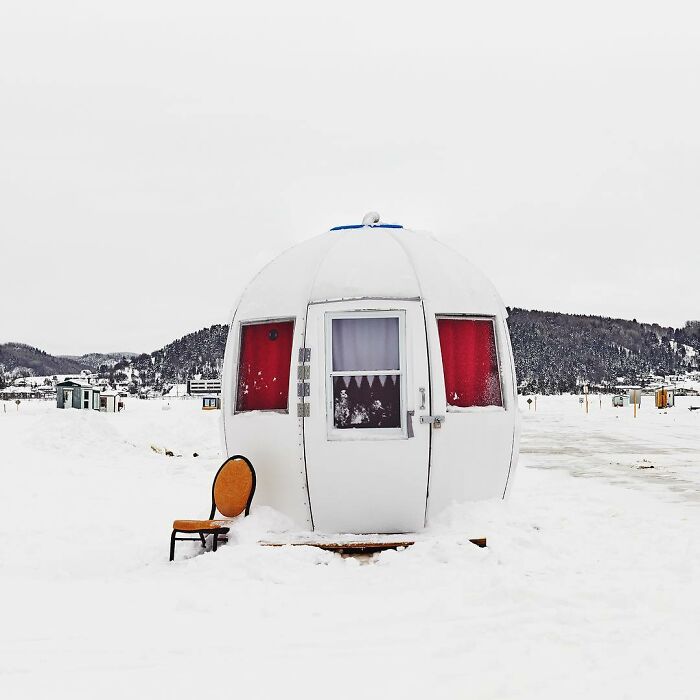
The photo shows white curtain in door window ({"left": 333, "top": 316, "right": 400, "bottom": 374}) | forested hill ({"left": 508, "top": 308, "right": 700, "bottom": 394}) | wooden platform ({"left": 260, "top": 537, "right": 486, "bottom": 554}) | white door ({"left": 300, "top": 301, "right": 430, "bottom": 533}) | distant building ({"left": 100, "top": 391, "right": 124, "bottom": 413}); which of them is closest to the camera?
wooden platform ({"left": 260, "top": 537, "right": 486, "bottom": 554})

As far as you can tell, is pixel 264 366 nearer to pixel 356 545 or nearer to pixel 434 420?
pixel 434 420

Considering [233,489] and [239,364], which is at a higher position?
[239,364]

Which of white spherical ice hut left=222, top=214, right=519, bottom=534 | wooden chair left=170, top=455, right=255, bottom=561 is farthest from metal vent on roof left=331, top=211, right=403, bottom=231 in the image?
wooden chair left=170, top=455, right=255, bottom=561

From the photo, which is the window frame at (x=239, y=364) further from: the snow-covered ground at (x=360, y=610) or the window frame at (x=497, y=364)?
the window frame at (x=497, y=364)

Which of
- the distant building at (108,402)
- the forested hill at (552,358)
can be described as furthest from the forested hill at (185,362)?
the distant building at (108,402)

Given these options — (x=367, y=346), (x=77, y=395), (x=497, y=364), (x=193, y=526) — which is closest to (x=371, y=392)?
(x=367, y=346)

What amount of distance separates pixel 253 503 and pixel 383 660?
3.70 m

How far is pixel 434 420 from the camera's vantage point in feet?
25.6

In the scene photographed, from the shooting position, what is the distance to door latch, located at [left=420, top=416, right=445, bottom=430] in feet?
25.5

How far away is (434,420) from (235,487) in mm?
2221

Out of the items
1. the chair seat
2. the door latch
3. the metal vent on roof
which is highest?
the metal vent on roof

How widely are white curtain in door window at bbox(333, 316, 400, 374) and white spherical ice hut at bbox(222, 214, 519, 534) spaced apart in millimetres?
11

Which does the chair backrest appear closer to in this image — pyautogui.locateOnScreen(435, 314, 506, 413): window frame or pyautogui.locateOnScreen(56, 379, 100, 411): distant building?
pyautogui.locateOnScreen(435, 314, 506, 413): window frame

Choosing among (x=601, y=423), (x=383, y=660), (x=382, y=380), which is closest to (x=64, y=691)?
(x=383, y=660)
